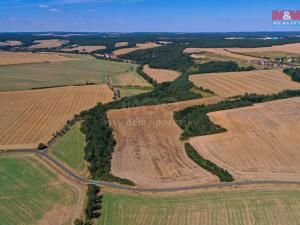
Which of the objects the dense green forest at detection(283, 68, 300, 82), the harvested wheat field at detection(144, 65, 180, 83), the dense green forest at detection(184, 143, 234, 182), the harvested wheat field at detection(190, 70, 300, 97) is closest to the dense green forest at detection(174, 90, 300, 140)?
the dense green forest at detection(184, 143, 234, 182)

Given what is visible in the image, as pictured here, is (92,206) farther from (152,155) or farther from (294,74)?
(294,74)

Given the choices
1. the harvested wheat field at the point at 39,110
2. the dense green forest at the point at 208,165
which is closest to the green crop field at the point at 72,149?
the harvested wheat field at the point at 39,110

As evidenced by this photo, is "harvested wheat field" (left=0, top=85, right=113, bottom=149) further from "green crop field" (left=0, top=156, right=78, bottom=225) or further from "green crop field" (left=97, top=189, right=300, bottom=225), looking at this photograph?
"green crop field" (left=97, top=189, right=300, bottom=225)

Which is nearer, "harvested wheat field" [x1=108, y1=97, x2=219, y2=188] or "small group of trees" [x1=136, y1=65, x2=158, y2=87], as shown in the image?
"harvested wheat field" [x1=108, y1=97, x2=219, y2=188]

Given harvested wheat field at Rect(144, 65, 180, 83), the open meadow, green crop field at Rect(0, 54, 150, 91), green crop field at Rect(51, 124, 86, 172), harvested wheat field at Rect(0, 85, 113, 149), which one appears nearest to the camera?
the open meadow

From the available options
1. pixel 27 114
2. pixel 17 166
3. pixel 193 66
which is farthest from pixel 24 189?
pixel 193 66

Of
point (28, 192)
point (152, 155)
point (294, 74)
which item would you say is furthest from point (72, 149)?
point (294, 74)
